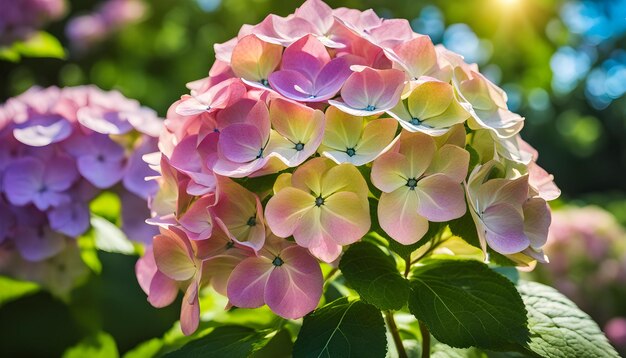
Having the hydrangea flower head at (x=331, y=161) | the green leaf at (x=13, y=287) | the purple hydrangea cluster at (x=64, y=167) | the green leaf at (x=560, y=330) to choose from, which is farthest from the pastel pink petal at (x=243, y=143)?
the green leaf at (x=13, y=287)

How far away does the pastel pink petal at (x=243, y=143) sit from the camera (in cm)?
62

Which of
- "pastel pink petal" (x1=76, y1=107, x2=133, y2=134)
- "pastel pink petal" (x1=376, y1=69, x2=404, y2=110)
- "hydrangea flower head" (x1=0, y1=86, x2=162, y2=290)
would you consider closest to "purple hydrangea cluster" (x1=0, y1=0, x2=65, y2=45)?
"hydrangea flower head" (x1=0, y1=86, x2=162, y2=290)

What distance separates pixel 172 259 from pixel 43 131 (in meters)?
0.48

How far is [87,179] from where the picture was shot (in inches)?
42.0

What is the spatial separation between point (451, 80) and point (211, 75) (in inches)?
10.3

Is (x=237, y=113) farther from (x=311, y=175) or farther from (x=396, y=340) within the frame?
(x=396, y=340)

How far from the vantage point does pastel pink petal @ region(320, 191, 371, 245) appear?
0.59m

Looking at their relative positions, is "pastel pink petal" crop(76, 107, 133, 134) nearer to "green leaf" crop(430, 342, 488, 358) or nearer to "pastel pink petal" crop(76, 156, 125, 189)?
"pastel pink petal" crop(76, 156, 125, 189)

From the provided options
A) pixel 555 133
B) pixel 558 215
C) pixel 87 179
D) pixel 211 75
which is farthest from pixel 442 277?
pixel 555 133

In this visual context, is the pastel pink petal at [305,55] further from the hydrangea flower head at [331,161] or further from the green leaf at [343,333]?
the green leaf at [343,333]

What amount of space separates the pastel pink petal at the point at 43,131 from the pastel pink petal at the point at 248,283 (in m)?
0.53

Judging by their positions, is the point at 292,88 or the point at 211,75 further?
the point at 211,75

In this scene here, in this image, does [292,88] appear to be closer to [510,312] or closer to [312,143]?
[312,143]

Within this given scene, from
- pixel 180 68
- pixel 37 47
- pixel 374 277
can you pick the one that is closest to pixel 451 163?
pixel 374 277
